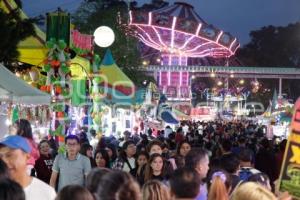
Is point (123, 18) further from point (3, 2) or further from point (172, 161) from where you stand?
point (172, 161)

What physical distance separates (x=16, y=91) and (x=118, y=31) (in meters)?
26.8

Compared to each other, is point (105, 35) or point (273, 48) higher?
point (273, 48)

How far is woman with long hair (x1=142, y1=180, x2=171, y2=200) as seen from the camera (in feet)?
15.7

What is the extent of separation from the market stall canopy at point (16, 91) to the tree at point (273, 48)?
79.8 metres

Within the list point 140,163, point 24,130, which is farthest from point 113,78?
point 24,130

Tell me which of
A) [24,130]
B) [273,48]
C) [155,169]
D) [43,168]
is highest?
[273,48]

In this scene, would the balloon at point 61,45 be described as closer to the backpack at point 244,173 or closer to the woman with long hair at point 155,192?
the backpack at point 244,173

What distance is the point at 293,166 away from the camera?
4.44 meters

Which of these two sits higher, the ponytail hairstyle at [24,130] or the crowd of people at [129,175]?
the ponytail hairstyle at [24,130]

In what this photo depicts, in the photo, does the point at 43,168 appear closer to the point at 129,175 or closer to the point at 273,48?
the point at 129,175

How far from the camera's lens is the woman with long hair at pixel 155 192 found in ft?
15.7

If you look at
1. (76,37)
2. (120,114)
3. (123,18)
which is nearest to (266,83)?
(123,18)

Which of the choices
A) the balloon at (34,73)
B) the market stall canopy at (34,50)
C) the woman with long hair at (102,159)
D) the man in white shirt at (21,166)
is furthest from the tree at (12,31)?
the man in white shirt at (21,166)

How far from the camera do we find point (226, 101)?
253 ft
